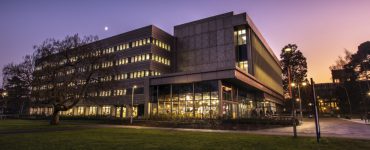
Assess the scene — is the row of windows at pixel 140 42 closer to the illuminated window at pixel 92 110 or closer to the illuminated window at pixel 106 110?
the illuminated window at pixel 106 110

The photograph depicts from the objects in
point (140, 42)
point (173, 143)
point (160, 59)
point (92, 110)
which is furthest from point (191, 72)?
point (92, 110)

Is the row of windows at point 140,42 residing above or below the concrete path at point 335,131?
above

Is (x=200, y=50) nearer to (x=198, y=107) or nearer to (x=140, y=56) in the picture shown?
(x=140, y=56)

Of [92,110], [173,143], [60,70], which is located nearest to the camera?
[173,143]

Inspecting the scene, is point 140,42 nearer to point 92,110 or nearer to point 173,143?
point 92,110

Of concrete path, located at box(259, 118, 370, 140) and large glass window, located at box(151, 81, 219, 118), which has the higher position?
large glass window, located at box(151, 81, 219, 118)

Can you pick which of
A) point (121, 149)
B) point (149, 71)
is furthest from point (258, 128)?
point (149, 71)

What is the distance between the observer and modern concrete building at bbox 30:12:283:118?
4438cm

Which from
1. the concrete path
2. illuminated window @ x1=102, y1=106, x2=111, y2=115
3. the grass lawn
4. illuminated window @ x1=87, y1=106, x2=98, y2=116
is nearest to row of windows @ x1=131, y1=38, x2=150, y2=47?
illuminated window @ x1=102, y1=106, x2=111, y2=115

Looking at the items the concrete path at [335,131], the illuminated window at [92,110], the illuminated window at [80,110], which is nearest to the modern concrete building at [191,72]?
the illuminated window at [92,110]

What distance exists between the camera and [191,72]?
147ft

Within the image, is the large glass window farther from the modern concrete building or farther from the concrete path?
the concrete path

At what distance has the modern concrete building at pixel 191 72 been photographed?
1747 inches

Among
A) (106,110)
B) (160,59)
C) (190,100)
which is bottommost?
(106,110)
